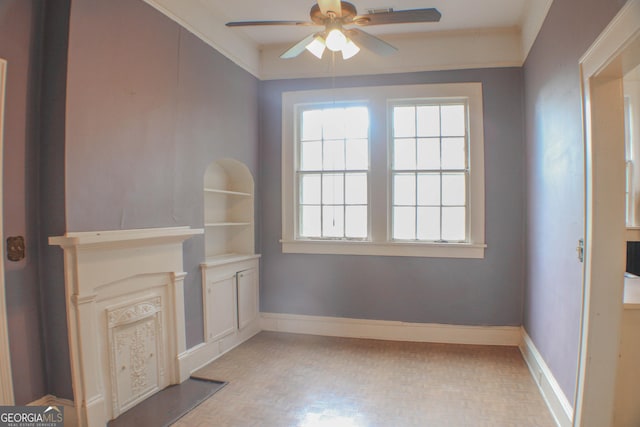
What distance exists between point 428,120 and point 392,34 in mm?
992

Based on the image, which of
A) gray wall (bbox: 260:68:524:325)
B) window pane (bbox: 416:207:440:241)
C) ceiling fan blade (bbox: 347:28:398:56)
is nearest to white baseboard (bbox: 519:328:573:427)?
gray wall (bbox: 260:68:524:325)

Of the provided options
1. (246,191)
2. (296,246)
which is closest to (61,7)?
(246,191)

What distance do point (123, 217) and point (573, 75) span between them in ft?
9.95

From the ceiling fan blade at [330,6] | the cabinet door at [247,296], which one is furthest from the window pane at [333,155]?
the ceiling fan blade at [330,6]

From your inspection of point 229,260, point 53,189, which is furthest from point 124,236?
point 229,260

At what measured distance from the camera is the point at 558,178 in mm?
2545

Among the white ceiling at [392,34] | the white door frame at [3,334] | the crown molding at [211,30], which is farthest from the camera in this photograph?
the white ceiling at [392,34]

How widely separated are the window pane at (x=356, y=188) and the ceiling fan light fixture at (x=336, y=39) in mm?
1897

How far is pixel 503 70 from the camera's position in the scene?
380cm

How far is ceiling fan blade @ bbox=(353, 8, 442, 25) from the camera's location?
2.16m

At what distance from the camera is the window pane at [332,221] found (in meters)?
4.25

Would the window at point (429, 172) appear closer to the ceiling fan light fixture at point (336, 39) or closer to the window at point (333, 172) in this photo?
the window at point (333, 172)

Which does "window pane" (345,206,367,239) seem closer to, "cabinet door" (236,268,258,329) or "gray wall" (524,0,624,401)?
"cabinet door" (236,268,258,329)

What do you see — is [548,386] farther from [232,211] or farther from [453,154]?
[232,211]
